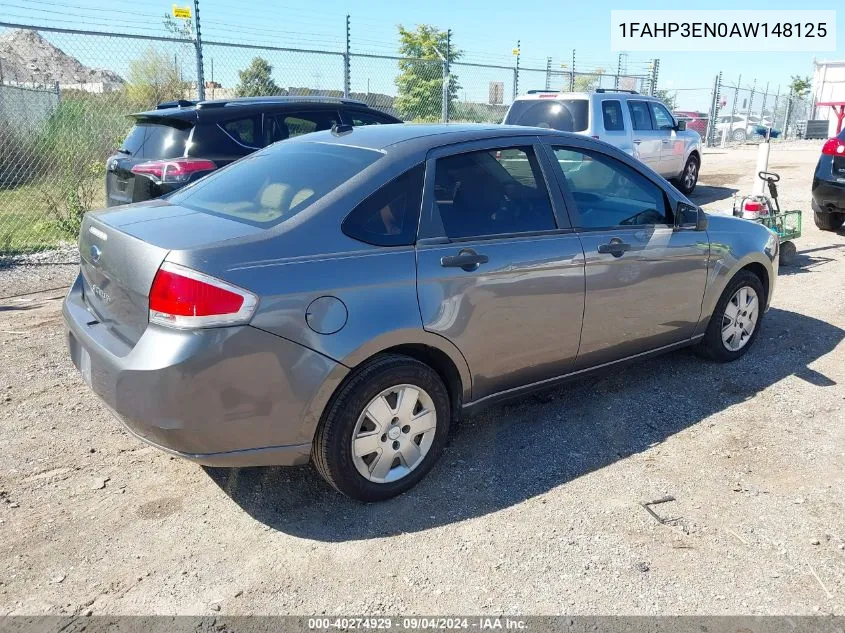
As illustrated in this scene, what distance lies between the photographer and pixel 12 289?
274 inches

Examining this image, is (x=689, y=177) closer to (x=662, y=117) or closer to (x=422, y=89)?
(x=662, y=117)

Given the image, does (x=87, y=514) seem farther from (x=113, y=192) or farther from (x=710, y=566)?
(x=113, y=192)

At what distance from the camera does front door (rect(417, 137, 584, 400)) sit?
330 centimetres

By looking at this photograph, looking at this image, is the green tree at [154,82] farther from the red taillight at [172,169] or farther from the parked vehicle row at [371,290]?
the parked vehicle row at [371,290]

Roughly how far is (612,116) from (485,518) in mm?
8999

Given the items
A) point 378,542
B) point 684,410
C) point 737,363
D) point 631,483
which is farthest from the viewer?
point 737,363

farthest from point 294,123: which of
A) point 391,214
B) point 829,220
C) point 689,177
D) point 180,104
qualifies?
point 689,177

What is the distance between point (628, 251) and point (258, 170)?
208cm

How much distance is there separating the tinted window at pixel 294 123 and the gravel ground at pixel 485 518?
3.48 metres

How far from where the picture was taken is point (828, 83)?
124 feet

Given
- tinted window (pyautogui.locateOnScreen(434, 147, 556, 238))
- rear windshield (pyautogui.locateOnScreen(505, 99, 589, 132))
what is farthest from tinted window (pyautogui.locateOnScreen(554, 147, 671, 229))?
rear windshield (pyautogui.locateOnScreen(505, 99, 589, 132))

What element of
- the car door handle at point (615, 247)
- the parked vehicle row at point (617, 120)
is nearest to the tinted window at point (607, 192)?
the car door handle at point (615, 247)

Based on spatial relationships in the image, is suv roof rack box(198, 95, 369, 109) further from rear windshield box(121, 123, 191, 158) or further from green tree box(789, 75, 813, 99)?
green tree box(789, 75, 813, 99)

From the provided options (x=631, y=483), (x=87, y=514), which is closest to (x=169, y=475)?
(x=87, y=514)
